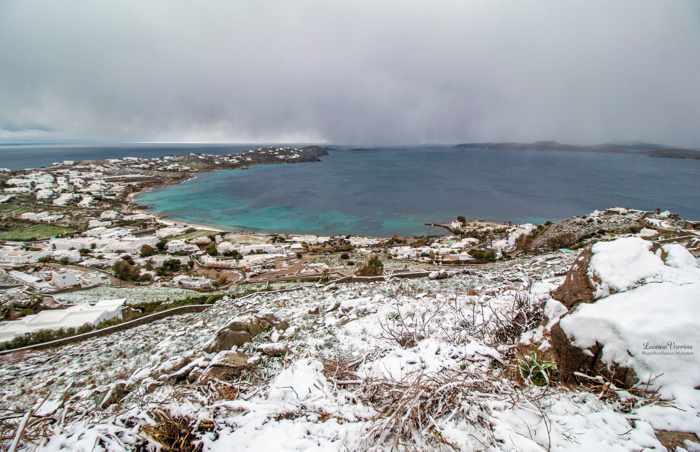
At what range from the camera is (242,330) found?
595 centimetres

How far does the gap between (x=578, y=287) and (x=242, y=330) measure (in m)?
6.03

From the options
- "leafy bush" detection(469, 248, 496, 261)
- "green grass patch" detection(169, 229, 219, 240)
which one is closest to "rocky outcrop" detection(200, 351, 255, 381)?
"leafy bush" detection(469, 248, 496, 261)

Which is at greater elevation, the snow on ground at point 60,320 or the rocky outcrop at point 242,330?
the rocky outcrop at point 242,330

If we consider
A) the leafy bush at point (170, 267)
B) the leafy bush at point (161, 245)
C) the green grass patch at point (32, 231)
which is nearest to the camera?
the leafy bush at point (170, 267)

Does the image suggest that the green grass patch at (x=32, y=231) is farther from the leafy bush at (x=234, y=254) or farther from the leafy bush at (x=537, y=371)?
the leafy bush at (x=537, y=371)

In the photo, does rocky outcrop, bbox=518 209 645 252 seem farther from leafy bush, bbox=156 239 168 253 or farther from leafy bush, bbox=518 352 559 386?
leafy bush, bbox=156 239 168 253

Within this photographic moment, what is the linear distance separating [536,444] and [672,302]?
2088 mm

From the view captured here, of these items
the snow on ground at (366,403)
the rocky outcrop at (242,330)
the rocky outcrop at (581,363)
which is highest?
the rocky outcrop at (581,363)

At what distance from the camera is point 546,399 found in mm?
2574

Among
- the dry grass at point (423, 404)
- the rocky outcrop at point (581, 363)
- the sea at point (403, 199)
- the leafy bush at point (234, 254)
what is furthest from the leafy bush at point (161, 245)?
the rocky outcrop at point (581, 363)

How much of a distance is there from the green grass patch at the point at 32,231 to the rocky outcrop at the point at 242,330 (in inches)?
1912

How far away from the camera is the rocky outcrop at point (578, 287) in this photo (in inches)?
144

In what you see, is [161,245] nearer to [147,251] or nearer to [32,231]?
[147,251]

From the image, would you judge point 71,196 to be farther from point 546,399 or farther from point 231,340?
point 546,399
